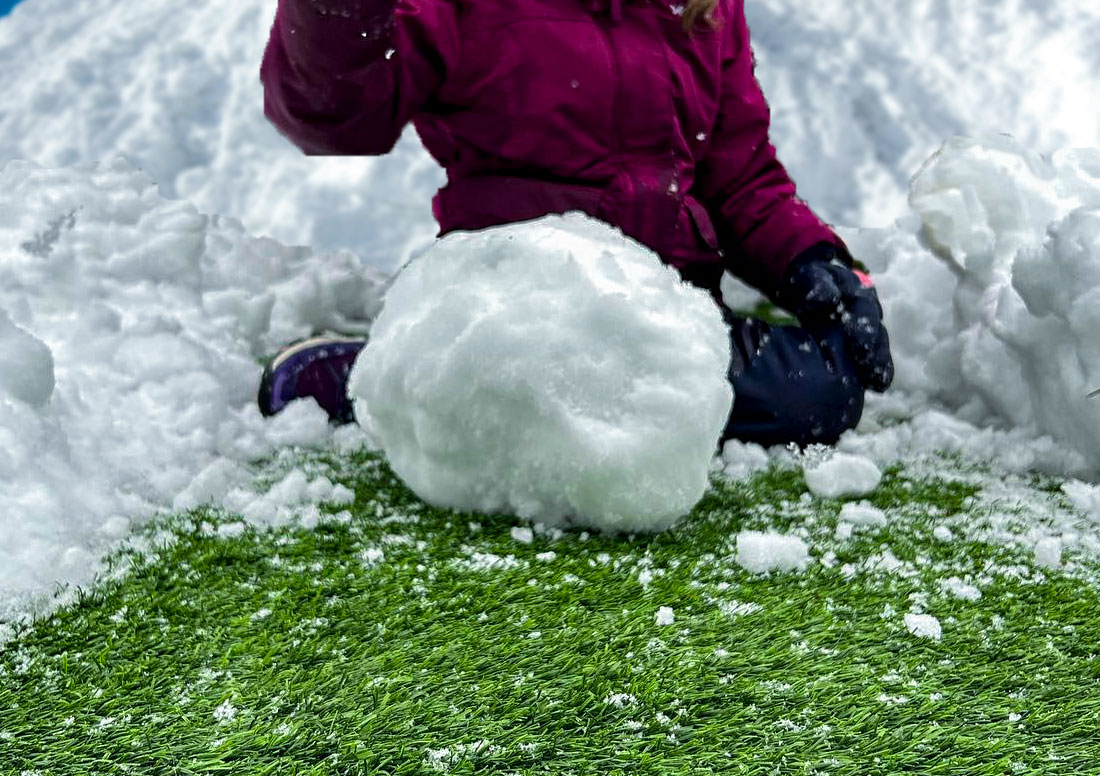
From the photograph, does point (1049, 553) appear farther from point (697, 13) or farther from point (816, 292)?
point (697, 13)

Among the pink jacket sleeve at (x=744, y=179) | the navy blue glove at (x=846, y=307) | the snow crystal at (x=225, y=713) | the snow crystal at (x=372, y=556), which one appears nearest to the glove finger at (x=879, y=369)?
the navy blue glove at (x=846, y=307)

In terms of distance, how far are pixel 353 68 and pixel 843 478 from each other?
743 millimetres

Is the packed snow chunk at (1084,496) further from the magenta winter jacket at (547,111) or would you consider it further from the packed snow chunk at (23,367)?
the packed snow chunk at (23,367)

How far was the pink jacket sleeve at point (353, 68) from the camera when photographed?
3.73 ft

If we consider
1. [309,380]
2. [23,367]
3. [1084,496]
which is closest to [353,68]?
[309,380]

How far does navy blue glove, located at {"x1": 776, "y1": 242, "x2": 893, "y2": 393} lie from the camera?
140cm

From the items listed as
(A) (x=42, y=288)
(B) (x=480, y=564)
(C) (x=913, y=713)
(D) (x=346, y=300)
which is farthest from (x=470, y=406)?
(D) (x=346, y=300)

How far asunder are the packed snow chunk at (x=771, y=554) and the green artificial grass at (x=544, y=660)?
0.01 m

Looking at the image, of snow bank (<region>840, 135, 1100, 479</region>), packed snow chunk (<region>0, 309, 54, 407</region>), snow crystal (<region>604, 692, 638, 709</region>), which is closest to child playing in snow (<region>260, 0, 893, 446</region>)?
snow bank (<region>840, 135, 1100, 479</region>)

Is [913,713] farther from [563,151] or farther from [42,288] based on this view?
[42,288]

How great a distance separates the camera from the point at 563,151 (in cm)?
142

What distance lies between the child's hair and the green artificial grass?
0.85 metres

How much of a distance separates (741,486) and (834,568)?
0.24 m

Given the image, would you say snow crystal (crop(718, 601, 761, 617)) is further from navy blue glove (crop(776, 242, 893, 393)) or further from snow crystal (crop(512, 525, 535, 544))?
navy blue glove (crop(776, 242, 893, 393))
